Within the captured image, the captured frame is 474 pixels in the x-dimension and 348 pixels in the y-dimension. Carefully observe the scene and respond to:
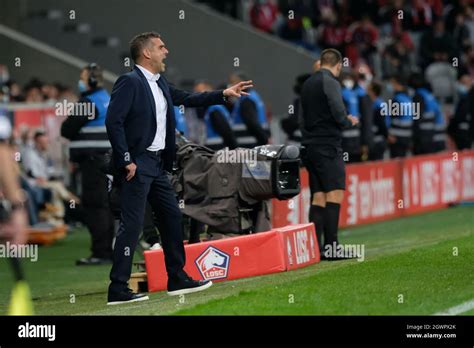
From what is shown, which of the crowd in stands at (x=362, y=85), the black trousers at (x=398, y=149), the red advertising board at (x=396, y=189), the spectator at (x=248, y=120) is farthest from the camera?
the black trousers at (x=398, y=149)

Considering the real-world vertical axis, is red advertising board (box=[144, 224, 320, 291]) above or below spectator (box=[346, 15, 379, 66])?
below

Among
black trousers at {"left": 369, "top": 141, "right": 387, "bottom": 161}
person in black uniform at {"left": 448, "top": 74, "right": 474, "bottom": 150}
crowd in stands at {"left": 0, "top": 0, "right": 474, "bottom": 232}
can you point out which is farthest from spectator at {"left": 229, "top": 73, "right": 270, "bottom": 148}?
person in black uniform at {"left": 448, "top": 74, "right": 474, "bottom": 150}

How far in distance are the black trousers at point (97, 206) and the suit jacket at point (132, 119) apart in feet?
15.3

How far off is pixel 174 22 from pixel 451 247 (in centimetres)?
1566

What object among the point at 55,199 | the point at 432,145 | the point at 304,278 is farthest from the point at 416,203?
the point at 304,278

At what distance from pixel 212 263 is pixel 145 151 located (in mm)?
1861

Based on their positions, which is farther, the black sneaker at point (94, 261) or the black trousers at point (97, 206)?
the black sneaker at point (94, 261)

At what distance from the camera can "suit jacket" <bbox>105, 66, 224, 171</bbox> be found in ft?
42.1

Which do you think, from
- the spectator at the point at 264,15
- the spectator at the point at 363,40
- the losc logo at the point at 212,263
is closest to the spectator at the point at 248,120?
the losc logo at the point at 212,263

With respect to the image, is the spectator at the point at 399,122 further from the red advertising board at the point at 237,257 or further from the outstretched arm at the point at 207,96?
the outstretched arm at the point at 207,96

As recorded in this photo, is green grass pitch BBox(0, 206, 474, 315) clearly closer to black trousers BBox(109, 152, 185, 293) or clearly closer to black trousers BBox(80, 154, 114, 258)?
black trousers BBox(109, 152, 185, 293)

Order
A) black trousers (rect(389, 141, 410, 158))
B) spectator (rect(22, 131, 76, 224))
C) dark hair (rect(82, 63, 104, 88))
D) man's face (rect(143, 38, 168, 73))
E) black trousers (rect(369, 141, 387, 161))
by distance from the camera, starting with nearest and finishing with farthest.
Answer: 1. man's face (rect(143, 38, 168, 73))
2. dark hair (rect(82, 63, 104, 88))
3. spectator (rect(22, 131, 76, 224))
4. black trousers (rect(369, 141, 387, 161))
5. black trousers (rect(389, 141, 410, 158))

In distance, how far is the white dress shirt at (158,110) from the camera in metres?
13.2
